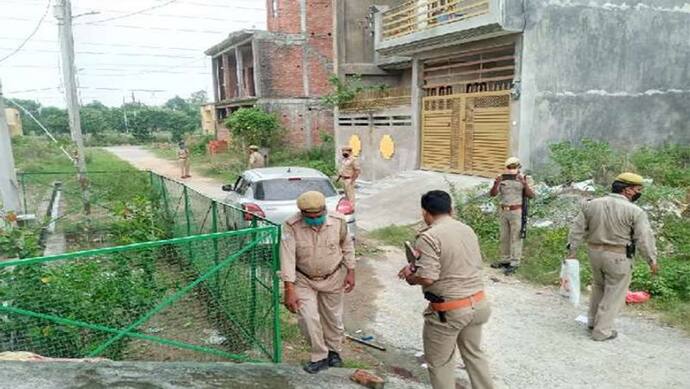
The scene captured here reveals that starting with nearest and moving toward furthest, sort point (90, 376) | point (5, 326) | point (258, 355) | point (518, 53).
A: point (90, 376) → point (5, 326) → point (258, 355) → point (518, 53)

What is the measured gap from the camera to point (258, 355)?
4387mm

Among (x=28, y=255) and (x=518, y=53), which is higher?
(x=518, y=53)

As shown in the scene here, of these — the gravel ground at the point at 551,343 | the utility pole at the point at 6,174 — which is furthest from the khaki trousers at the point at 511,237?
the utility pole at the point at 6,174

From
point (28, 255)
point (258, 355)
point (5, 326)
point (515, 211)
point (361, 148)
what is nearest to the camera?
point (5, 326)

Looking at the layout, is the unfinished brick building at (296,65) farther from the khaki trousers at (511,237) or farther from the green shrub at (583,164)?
the khaki trousers at (511,237)

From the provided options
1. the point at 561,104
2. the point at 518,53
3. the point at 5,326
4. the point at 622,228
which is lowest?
the point at 5,326

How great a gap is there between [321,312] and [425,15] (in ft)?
37.6

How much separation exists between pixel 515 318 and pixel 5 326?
15.6 feet

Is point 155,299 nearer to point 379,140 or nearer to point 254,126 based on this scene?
point 379,140

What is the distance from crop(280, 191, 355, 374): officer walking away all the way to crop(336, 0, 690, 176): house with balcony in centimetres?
820

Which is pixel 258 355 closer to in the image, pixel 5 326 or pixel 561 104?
pixel 5 326

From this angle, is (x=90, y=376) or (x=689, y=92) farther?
(x=689, y=92)

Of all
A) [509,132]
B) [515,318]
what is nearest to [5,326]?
[515,318]

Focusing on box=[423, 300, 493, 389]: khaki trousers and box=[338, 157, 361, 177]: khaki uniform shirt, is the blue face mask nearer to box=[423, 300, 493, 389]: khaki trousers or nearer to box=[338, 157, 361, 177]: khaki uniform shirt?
box=[423, 300, 493, 389]: khaki trousers
